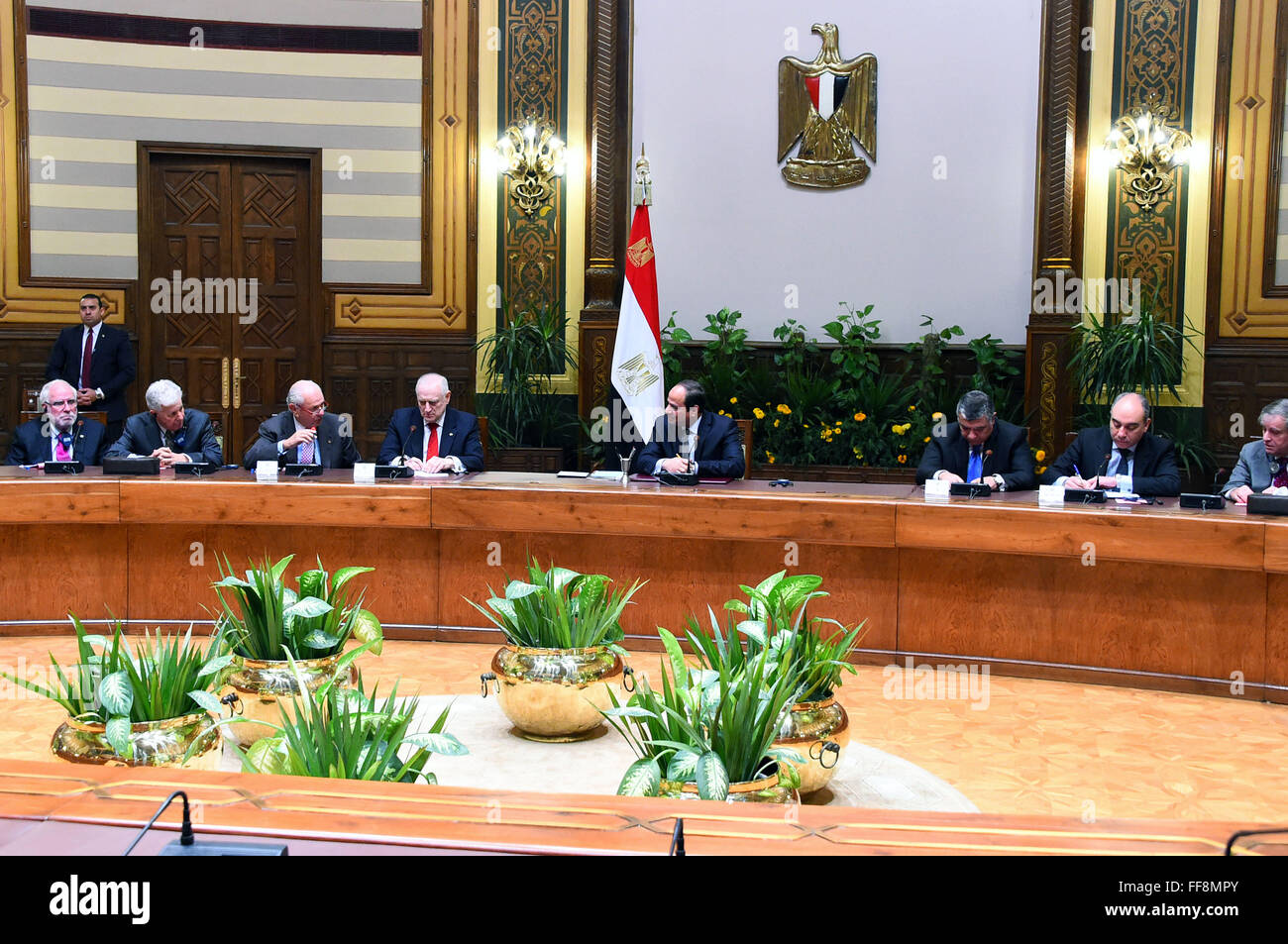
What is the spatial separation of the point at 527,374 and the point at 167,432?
98.8 inches

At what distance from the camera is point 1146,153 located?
7270 millimetres

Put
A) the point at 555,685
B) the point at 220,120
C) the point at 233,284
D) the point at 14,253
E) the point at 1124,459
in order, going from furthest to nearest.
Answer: the point at 233,284, the point at 220,120, the point at 14,253, the point at 1124,459, the point at 555,685

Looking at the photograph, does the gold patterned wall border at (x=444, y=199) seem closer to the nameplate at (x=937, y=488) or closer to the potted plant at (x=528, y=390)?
the potted plant at (x=528, y=390)

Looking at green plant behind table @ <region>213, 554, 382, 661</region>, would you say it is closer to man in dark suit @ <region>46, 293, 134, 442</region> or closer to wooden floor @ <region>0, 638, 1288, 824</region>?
wooden floor @ <region>0, 638, 1288, 824</region>

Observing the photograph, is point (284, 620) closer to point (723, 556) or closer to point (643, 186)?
point (723, 556)

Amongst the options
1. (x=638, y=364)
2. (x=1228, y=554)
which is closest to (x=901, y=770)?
(x=1228, y=554)

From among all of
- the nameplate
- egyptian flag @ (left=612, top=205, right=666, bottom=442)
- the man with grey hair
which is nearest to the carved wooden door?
egyptian flag @ (left=612, top=205, right=666, bottom=442)

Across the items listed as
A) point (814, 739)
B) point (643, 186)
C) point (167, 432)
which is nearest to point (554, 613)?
point (814, 739)

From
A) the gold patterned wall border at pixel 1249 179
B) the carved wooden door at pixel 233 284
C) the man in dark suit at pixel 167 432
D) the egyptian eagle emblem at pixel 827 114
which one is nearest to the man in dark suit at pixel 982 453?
the gold patterned wall border at pixel 1249 179

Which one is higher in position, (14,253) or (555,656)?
(14,253)

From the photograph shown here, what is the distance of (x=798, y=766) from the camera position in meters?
2.69

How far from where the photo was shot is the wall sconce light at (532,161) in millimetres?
7832

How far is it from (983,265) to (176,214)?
5.35 metres
